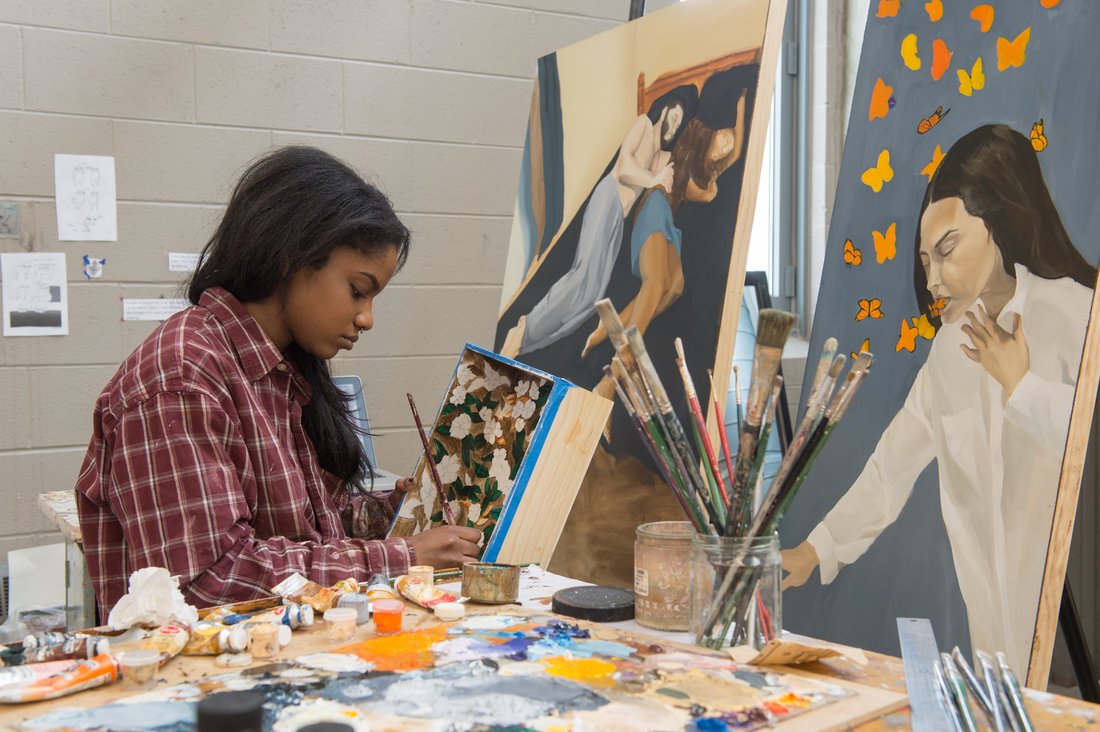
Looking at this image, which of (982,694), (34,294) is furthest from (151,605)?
(34,294)

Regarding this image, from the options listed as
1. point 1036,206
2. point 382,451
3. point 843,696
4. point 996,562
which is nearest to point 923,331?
point 1036,206

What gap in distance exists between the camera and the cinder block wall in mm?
2715

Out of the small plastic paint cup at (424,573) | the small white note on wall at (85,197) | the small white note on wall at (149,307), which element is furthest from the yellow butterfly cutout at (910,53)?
the small white note on wall at (85,197)

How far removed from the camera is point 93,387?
279 centimetres

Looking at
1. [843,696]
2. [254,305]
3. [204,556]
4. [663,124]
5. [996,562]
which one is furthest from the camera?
[663,124]

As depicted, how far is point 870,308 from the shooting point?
1732 mm

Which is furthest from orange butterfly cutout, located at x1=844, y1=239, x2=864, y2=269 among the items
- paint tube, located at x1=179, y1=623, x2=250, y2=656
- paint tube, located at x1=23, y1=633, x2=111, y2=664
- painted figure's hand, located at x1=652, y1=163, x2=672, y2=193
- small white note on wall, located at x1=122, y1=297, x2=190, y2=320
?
small white note on wall, located at x1=122, y1=297, x2=190, y2=320

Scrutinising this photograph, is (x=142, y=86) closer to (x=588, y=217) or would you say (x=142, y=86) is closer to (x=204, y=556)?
(x=588, y=217)

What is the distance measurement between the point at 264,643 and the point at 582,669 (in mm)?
303

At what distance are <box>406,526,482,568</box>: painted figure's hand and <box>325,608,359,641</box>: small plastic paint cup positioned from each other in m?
0.30

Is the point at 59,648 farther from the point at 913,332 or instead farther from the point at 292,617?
the point at 913,332

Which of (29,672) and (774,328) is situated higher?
(774,328)

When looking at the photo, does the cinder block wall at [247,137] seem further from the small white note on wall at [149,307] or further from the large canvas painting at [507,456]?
the large canvas painting at [507,456]

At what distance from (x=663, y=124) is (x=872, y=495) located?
75cm
